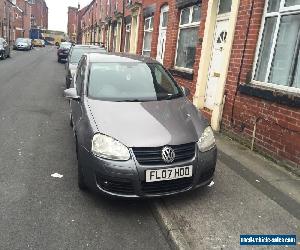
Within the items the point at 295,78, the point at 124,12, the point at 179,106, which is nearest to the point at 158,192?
the point at 179,106

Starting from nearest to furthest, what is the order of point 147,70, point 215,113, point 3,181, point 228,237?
point 228,237, point 3,181, point 147,70, point 215,113

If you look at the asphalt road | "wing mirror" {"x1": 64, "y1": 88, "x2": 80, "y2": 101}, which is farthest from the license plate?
"wing mirror" {"x1": 64, "y1": 88, "x2": 80, "y2": 101}

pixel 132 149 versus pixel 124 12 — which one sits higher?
pixel 124 12

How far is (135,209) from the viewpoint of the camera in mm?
4090

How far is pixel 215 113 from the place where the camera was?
7633 millimetres

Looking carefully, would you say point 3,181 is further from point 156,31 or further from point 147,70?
point 156,31

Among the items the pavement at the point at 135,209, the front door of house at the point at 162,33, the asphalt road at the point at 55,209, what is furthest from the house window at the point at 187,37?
the asphalt road at the point at 55,209

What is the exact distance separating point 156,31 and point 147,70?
339 inches

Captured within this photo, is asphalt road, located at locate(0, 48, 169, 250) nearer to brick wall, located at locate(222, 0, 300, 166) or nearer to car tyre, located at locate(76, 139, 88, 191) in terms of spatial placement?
car tyre, located at locate(76, 139, 88, 191)

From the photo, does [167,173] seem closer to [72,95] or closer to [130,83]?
[130,83]

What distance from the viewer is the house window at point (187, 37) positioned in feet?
32.9

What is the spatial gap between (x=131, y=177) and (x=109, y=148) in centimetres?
41

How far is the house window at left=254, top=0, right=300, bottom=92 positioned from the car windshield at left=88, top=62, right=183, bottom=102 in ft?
6.54

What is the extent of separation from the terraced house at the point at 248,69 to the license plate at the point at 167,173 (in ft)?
7.88
